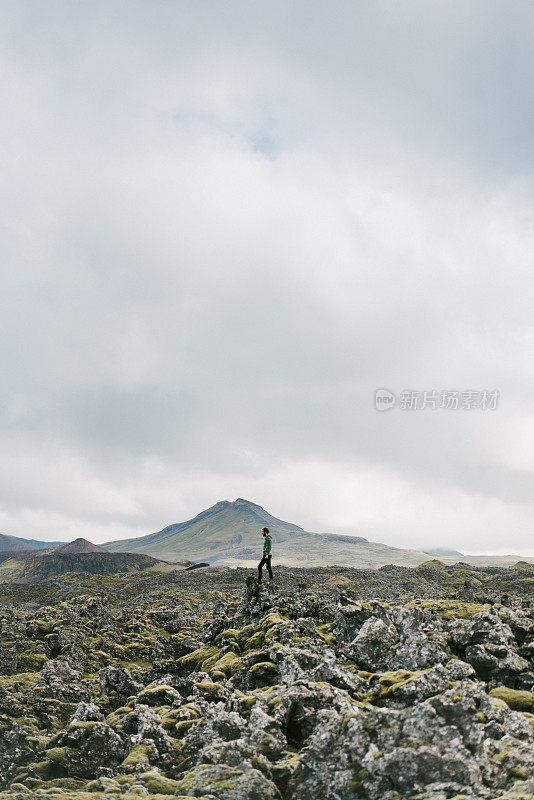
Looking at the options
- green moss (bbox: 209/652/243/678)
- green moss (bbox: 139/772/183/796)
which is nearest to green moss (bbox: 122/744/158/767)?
green moss (bbox: 139/772/183/796)

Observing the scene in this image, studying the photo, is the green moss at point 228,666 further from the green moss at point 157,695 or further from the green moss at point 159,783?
the green moss at point 159,783

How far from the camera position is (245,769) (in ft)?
46.8

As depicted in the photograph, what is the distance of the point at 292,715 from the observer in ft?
57.2

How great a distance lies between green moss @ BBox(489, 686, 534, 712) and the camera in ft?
58.0

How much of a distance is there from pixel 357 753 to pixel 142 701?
1242 cm

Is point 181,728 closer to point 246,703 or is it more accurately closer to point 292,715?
point 246,703

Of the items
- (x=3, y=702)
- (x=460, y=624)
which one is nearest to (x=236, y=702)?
(x=3, y=702)

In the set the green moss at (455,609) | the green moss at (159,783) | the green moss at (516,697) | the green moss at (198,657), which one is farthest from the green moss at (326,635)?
the green moss at (159,783)

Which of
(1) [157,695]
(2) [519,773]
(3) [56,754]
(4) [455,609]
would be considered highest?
(2) [519,773]

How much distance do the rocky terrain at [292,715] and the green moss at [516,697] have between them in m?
0.05

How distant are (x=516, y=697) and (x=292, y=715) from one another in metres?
9.04

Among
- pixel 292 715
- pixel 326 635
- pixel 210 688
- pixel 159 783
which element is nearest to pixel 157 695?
pixel 210 688

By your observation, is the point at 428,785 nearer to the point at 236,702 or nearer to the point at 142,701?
the point at 236,702

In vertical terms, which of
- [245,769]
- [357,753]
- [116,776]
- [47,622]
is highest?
[357,753]
